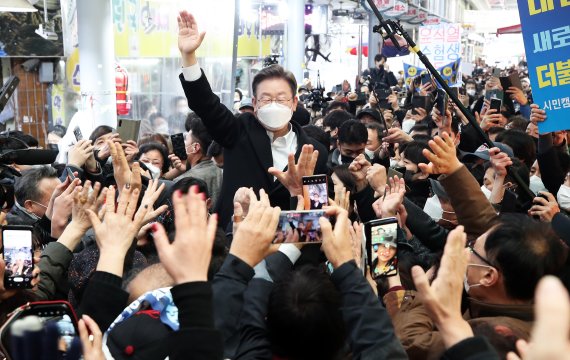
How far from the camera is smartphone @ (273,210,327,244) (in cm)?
239

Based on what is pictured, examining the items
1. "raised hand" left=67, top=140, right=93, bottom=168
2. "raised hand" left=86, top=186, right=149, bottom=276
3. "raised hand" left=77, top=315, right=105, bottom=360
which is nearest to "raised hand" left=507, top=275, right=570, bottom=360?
"raised hand" left=77, top=315, right=105, bottom=360

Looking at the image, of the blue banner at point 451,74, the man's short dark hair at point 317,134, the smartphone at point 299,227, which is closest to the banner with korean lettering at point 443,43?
the blue banner at point 451,74

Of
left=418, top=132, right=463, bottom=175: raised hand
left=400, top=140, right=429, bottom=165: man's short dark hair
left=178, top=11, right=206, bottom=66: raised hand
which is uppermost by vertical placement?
left=178, top=11, right=206, bottom=66: raised hand

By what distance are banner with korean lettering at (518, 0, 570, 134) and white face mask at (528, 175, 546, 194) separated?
0.64m

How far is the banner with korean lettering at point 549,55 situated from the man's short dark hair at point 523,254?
2067mm

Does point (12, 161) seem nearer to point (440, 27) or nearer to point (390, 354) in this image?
point (390, 354)

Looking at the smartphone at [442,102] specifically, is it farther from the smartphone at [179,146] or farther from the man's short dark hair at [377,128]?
the smartphone at [179,146]

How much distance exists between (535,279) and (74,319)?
1.54 m

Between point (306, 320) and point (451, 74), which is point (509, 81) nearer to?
point (451, 74)

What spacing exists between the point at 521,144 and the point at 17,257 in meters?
4.43

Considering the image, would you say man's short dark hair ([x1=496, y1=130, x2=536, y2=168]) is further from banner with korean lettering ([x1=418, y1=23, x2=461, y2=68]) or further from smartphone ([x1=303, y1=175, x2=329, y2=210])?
banner with korean lettering ([x1=418, y1=23, x2=461, y2=68])

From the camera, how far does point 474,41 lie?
47.6m

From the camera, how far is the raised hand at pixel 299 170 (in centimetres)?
296

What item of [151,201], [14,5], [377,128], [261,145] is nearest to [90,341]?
[151,201]
